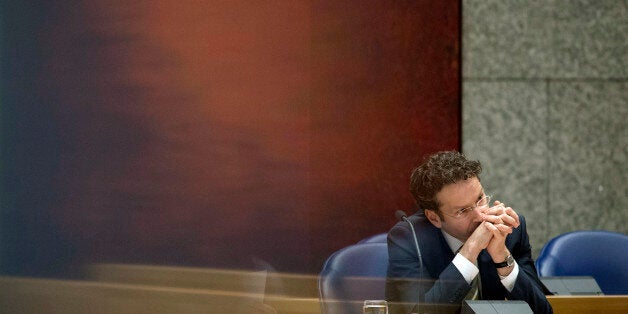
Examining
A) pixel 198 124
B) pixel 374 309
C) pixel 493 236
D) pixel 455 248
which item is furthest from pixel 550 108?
pixel 374 309

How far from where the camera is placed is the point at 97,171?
12.9 feet

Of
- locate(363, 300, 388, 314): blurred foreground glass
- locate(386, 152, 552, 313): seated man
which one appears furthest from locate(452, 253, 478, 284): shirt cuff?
locate(363, 300, 388, 314): blurred foreground glass

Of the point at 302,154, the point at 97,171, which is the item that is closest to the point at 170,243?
the point at 97,171

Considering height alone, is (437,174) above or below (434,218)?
above

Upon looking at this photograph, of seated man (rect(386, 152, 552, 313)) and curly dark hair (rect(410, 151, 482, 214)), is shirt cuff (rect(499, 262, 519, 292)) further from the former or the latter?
curly dark hair (rect(410, 151, 482, 214))

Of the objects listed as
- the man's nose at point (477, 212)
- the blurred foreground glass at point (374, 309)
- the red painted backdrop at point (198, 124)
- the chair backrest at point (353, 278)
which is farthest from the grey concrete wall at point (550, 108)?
the blurred foreground glass at point (374, 309)

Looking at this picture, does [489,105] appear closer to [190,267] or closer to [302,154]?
[302,154]

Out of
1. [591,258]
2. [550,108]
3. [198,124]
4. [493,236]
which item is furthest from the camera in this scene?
[550,108]

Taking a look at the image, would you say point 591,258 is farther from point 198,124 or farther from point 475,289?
point 198,124

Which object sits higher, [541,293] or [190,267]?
[541,293]

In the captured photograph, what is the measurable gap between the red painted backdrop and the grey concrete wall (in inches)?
27.6

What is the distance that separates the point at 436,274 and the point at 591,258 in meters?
1.13

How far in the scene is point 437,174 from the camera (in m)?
2.24

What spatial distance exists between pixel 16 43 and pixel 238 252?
1.50 m
